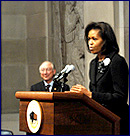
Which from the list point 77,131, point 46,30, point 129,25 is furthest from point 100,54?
point 46,30

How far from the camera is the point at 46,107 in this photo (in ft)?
10.0

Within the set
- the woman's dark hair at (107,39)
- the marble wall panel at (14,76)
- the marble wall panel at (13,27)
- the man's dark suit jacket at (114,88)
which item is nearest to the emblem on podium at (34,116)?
the man's dark suit jacket at (114,88)

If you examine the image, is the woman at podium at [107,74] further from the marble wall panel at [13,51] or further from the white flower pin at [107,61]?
the marble wall panel at [13,51]

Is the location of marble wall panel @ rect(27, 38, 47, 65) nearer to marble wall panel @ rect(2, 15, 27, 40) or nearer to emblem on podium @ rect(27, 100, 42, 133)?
marble wall panel @ rect(2, 15, 27, 40)

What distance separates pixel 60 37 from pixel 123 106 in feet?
26.3

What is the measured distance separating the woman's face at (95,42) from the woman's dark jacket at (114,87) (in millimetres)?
119

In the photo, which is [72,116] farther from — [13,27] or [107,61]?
[13,27]

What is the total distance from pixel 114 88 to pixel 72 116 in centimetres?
57

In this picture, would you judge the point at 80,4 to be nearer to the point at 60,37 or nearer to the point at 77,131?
the point at 60,37

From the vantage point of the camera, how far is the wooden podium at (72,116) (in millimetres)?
3010

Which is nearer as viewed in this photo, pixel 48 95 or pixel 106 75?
pixel 48 95

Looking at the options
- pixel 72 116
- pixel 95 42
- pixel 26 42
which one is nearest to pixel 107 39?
pixel 95 42

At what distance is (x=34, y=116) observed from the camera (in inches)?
127

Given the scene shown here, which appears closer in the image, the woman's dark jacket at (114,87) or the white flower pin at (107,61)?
the woman's dark jacket at (114,87)
